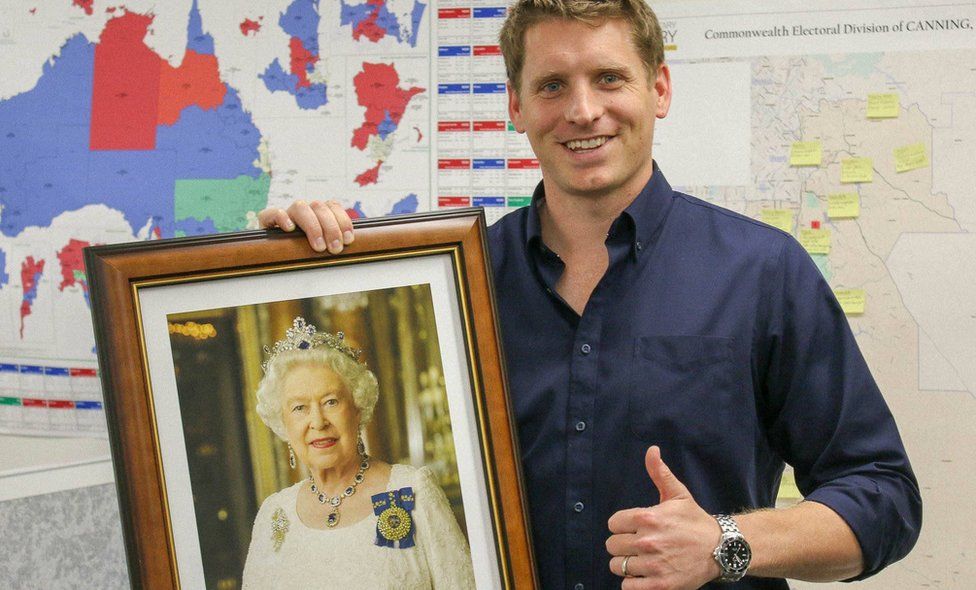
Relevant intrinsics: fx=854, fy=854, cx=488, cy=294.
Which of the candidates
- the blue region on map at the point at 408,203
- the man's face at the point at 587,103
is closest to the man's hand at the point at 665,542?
the man's face at the point at 587,103

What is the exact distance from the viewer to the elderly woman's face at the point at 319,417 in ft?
3.80

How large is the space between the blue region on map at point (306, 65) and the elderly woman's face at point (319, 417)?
1.39m

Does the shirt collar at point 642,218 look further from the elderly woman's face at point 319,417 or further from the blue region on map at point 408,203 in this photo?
the blue region on map at point 408,203

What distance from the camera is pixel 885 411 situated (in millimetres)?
1237

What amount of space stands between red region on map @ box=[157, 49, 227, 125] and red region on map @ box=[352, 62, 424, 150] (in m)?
0.39

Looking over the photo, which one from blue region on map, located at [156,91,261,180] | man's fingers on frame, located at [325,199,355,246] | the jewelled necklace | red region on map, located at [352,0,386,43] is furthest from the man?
blue region on map, located at [156,91,261,180]

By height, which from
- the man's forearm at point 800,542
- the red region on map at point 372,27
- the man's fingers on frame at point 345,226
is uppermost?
the red region on map at point 372,27

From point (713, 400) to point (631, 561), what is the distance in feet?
0.97

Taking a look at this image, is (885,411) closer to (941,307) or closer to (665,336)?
(665,336)

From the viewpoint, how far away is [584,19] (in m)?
1.31

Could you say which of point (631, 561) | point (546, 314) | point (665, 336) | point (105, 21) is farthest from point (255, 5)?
point (631, 561)

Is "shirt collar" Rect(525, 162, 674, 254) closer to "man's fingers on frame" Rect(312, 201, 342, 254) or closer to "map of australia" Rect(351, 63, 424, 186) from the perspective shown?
"man's fingers on frame" Rect(312, 201, 342, 254)

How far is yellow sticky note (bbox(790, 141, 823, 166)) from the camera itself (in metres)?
2.24

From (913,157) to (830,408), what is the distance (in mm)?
1257
